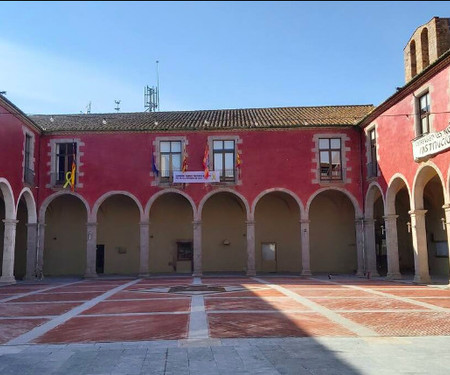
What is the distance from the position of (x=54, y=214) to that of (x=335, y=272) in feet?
49.6

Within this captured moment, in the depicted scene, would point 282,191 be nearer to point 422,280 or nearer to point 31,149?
point 422,280

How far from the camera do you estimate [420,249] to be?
1753 cm

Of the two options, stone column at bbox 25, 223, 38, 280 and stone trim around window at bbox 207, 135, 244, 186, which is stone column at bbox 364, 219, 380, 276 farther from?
stone column at bbox 25, 223, 38, 280

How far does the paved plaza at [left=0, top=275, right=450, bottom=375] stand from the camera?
6.20 metres

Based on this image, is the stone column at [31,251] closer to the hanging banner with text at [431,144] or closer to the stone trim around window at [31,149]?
the stone trim around window at [31,149]

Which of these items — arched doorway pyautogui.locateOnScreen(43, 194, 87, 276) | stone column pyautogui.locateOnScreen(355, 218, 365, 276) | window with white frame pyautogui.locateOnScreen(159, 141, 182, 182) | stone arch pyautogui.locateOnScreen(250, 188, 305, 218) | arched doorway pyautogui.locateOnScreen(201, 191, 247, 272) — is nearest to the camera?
stone column pyautogui.locateOnScreen(355, 218, 365, 276)

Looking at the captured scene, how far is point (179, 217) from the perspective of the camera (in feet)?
84.4

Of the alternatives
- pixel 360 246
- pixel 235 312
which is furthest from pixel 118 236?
pixel 235 312

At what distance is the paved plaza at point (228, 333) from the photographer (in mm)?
6203

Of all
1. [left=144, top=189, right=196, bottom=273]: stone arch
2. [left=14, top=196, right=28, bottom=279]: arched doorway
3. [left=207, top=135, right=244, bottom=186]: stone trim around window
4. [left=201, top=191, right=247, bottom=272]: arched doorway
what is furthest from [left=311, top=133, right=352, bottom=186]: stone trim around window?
[left=14, top=196, right=28, bottom=279]: arched doorway

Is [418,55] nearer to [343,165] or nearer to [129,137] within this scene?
[343,165]

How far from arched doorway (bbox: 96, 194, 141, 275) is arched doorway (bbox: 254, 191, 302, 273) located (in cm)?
650

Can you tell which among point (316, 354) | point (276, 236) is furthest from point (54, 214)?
point (316, 354)

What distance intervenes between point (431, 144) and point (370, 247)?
7.62m
